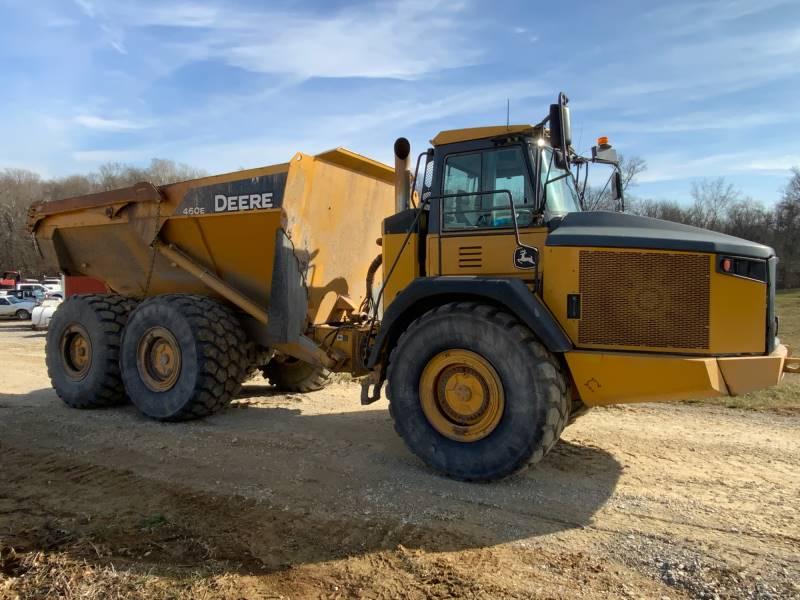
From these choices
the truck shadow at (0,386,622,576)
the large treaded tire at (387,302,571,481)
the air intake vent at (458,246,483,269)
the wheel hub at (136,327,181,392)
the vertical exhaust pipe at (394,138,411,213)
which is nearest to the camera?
the truck shadow at (0,386,622,576)

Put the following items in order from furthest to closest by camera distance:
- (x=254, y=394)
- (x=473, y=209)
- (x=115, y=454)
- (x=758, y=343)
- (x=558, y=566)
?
(x=254, y=394) < (x=115, y=454) < (x=473, y=209) < (x=758, y=343) < (x=558, y=566)

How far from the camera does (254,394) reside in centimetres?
878

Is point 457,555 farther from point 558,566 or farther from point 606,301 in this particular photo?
point 606,301

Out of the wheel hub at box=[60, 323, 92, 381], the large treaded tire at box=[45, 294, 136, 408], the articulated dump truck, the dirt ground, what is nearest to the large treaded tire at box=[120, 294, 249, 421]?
the articulated dump truck

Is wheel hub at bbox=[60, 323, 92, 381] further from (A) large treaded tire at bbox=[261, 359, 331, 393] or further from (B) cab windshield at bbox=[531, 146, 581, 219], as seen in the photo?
(B) cab windshield at bbox=[531, 146, 581, 219]

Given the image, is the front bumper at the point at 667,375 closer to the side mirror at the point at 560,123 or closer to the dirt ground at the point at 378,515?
the dirt ground at the point at 378,515

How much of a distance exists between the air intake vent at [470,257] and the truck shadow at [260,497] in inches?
68.7

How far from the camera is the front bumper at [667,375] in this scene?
4.21 m

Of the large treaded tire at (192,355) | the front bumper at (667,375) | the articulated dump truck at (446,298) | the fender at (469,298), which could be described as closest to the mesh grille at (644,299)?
the articulated dump truck at (446,298)

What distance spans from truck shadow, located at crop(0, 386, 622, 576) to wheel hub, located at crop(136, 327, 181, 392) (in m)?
0.59

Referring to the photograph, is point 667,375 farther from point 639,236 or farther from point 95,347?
point 95,347

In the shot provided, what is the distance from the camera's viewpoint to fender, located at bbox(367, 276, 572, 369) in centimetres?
455

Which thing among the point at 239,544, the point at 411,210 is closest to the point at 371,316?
the point at 411,210

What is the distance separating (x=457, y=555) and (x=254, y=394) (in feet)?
18.6
